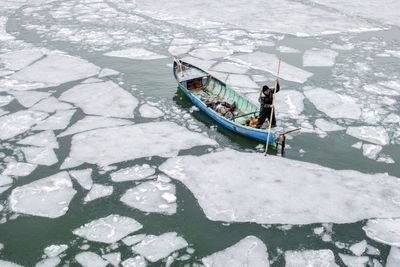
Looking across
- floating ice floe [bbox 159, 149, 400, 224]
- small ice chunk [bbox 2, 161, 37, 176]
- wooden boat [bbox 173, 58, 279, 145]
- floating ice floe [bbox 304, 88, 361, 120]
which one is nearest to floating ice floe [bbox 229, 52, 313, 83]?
floating ice floe [bbox 304, 88, 361, 120]

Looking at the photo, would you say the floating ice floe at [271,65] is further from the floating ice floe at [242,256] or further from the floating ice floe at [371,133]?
the floating ice floe at [242,256]

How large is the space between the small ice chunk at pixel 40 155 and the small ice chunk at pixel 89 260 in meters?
2.13

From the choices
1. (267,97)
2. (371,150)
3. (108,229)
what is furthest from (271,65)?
(108,229)

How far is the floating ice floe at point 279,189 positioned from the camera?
5.30 m

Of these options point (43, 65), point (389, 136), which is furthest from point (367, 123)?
point (43, 65)

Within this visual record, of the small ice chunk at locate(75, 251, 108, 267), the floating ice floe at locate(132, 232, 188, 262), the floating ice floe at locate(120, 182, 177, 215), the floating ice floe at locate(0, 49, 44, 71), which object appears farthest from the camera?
the floating ice floe at locate(0, 49, 44, 71)

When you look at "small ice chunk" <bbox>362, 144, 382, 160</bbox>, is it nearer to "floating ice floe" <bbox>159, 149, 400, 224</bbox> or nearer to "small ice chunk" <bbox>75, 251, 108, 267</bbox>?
"floating ice floe" <bbox>159, 149, 400, 224</bbox>

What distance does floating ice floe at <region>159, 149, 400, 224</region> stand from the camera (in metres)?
5.30

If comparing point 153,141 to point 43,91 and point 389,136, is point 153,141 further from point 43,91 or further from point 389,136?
point 389,136

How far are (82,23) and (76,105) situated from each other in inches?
289

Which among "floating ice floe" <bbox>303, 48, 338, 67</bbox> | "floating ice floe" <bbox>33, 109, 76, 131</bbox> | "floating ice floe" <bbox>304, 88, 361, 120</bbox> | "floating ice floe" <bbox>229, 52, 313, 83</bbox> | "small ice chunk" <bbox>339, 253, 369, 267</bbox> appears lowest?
"small ice chunk" <bbox>339, 253, 369, 267</bbox>

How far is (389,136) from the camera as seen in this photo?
→ 7258 millimetres

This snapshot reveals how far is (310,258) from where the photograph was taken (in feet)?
15.3

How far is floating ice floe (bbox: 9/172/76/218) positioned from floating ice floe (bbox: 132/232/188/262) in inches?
50.4
